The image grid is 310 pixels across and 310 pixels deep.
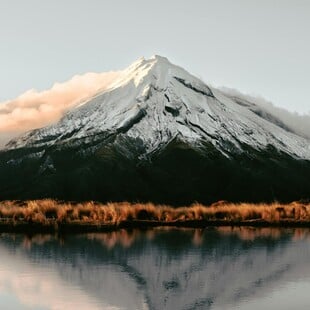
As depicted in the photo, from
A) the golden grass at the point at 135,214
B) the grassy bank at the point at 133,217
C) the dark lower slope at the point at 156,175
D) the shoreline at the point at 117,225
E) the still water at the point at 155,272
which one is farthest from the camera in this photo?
the dark lower slope at the point at 156,175

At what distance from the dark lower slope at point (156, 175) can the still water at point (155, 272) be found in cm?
11428

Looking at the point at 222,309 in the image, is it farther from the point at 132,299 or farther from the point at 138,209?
the point at 138,209

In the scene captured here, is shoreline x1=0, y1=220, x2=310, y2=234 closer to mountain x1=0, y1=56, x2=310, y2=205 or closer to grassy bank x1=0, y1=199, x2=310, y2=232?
grassy bank x1=0, y1=199, x2=310, y2=232

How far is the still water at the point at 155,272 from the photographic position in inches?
579

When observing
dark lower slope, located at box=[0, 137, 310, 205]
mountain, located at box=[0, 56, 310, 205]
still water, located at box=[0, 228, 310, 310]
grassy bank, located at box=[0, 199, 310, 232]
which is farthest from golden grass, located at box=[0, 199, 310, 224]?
mountain, located at box=[0, 56, 310, 205]

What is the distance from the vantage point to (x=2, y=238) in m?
27.6

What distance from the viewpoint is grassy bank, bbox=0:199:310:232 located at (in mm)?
32188

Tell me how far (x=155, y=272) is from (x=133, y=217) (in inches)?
683

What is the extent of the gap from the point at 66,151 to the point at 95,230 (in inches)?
6167

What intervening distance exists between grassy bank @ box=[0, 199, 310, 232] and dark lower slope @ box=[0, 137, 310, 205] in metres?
101

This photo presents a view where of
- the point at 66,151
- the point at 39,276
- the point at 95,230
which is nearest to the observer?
the point at 39,276

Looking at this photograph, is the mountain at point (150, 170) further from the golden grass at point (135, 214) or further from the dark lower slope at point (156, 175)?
the golden grass at point (135, 214)

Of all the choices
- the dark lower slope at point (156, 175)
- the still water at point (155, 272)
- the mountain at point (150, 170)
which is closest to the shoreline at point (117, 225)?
the still water at point (155, 272)

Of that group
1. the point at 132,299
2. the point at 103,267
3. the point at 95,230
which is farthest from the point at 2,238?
the point at 132,299
